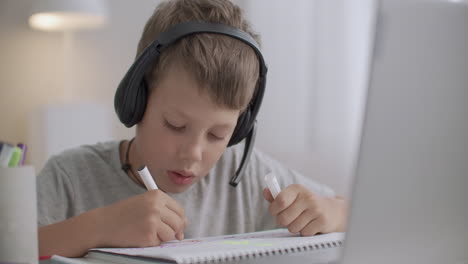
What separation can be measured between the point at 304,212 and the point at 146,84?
Answer: 34 centimetres

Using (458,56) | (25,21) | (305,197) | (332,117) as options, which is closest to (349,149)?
(332,117)

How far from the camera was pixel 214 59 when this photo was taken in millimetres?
883

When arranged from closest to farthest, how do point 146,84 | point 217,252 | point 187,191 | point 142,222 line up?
1. point 217,252
2. point 142,222
3. point 146,84
4. point 187,191

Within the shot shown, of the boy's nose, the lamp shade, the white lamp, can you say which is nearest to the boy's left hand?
the boy's nose

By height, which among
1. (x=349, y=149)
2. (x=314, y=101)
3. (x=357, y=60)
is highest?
(x=357, y=60)

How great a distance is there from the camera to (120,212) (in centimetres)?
75

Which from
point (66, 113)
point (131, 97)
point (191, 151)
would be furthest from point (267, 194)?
point (66, 113)

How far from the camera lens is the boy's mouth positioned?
0.90 metres

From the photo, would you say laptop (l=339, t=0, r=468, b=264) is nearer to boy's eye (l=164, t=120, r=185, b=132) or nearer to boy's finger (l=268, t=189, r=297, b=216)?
boy's finger (l=268, t=189, r=297, b=216)

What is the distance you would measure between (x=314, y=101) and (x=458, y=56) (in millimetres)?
1686

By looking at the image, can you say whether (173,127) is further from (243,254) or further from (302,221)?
(243,254)

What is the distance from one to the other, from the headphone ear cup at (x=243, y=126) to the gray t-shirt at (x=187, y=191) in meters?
0.19

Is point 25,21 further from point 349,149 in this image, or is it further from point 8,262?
point 8,262

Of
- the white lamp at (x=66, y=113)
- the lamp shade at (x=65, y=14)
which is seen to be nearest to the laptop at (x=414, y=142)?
the white lamp at (x=66, y=113)
